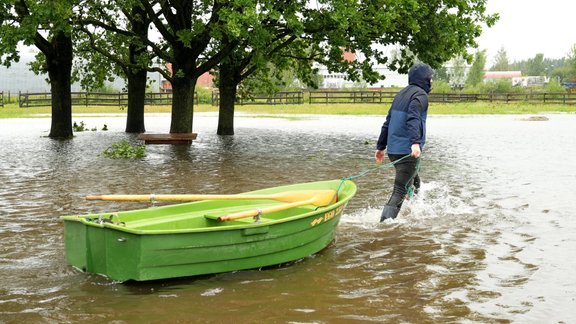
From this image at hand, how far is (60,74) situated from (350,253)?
19.3 m

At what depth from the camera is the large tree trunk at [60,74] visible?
2467 cm

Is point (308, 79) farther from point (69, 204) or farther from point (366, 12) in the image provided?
point (69, 204)

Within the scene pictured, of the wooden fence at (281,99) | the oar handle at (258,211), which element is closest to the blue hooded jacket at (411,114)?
the oar handle at (258,211)

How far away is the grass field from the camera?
51.2m

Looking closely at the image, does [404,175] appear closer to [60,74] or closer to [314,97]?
[60,74]

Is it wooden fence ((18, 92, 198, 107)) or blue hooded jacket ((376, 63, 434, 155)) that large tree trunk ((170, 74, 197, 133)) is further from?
wooden fence ((18, 92, 198, 107))

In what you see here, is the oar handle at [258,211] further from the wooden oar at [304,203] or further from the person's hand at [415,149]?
the person's hand at [415,149]

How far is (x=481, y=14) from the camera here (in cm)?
2384

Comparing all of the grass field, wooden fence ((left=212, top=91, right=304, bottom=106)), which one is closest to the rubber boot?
the grass field

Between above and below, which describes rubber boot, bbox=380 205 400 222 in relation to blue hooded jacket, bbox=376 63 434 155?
below

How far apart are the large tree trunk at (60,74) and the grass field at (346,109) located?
23.4 m

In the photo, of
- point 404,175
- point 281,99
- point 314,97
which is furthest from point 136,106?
point 314,97

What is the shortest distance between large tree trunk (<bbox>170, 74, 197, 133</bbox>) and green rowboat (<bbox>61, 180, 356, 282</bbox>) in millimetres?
15142

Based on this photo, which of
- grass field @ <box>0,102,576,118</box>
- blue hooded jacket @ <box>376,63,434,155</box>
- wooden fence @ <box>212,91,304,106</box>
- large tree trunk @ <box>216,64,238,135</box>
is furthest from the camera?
wooden fence @ <box>212,91,304,106</box>
